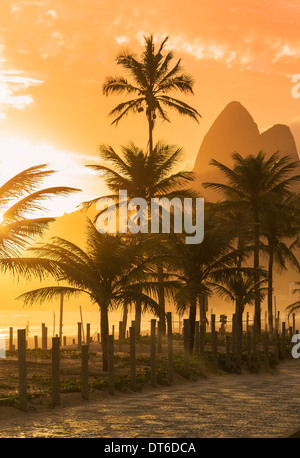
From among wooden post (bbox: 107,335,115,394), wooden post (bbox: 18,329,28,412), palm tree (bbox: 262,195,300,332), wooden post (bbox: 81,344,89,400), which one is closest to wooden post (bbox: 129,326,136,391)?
wooden post (bbox: 107,335,115,394)

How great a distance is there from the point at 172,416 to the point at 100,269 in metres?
8.39

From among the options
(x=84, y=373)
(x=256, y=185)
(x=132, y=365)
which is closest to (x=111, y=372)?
(x=132, y=365)

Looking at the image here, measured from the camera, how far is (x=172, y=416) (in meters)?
14.6

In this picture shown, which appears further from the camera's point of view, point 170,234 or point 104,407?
point 170,234

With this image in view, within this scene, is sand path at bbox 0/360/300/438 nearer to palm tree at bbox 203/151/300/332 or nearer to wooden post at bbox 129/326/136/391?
wooden post at bbox 129/326/136/391

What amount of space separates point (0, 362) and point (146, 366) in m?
5.32

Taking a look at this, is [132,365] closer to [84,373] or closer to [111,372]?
[111,372]

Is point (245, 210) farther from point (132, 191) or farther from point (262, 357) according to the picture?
point (262, 357)

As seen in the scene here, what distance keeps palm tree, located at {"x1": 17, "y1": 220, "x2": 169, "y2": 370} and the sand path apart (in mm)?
3557

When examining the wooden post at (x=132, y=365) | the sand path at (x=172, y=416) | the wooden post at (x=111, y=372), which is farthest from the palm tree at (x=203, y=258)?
the wooden post at (x=111, y=372)

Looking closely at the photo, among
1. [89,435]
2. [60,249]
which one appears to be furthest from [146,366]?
[89,435]

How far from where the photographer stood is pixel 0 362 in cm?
2353

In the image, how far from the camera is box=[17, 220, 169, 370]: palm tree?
21.8 meters

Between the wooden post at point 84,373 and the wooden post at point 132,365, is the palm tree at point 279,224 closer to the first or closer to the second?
the wooden post at point 132,365
